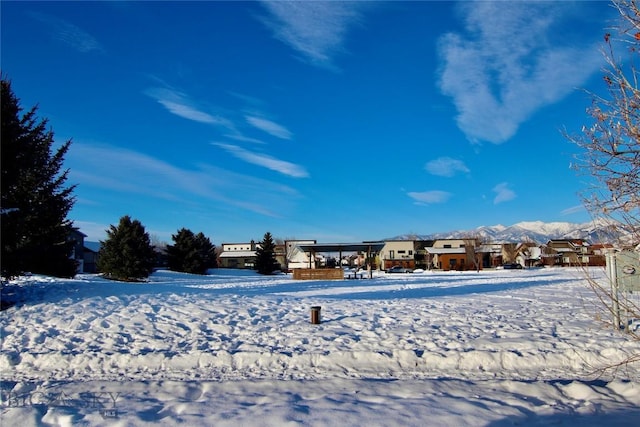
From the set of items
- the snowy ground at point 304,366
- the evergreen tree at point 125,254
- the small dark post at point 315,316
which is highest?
the evergreen tree at point 125,254

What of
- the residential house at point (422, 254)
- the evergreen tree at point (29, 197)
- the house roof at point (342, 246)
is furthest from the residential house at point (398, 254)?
the evergreen tree at point (29, 197)

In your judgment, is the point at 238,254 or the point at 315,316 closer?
the point at 315,316

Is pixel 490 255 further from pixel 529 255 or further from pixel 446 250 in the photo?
pixel 446 250

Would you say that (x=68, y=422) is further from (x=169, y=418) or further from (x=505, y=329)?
(x=505, y=329)

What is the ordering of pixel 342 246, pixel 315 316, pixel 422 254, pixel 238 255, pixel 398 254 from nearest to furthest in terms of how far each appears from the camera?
pixel 315 316, pixel 342 246, pixel 398 254, pixel 422 254, pixel 238 255

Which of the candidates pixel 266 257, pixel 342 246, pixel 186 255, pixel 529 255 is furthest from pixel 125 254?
pixel 529 255

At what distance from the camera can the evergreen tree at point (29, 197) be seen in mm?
13664

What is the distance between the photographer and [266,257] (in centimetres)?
5672

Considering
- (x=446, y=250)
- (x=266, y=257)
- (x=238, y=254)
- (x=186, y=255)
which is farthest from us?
(x=238, y=254)

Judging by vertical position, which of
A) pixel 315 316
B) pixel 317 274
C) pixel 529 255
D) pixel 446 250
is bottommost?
pixel 315 316

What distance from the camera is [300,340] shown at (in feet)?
31.1

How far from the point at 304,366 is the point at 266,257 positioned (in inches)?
1950

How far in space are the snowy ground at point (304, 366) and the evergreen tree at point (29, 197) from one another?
177 centimetres

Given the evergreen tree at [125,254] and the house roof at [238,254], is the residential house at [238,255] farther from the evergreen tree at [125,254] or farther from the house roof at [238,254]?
the evergreen tree at [125,254]
